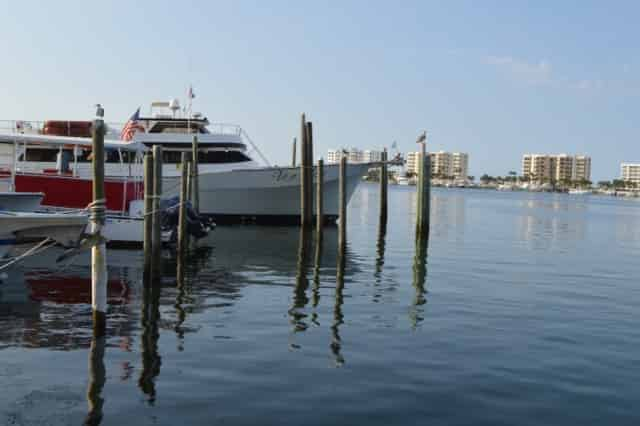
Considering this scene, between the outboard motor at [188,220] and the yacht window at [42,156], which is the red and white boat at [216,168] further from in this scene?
the outboard motor at [188,220]

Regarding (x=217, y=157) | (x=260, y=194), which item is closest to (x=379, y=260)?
(x=260, y=194)

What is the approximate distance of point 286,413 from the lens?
672 centimetres

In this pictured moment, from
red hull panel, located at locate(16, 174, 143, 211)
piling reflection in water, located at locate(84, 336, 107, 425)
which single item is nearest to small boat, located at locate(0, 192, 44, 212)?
red hull panel, located at locate(16, 174, 143, 211)

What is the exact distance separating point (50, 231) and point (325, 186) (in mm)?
19577

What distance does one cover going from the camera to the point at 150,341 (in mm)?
9297

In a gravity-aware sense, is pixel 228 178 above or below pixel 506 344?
above

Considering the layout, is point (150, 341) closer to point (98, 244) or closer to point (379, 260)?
point (98, 244)

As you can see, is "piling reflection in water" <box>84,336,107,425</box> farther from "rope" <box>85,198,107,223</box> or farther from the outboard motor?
the outboard motor

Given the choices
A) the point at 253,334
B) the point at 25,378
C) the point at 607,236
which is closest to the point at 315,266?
the point at 253,334

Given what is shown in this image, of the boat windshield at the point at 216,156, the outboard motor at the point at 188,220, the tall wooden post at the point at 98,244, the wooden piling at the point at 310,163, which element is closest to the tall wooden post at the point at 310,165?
the wooden piling at the point at 310,163

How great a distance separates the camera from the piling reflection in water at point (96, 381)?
650 centimetres

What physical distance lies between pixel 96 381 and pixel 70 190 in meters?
14.6

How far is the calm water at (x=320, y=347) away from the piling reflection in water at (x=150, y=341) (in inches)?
1.3

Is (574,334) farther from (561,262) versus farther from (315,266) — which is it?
(561,262)
